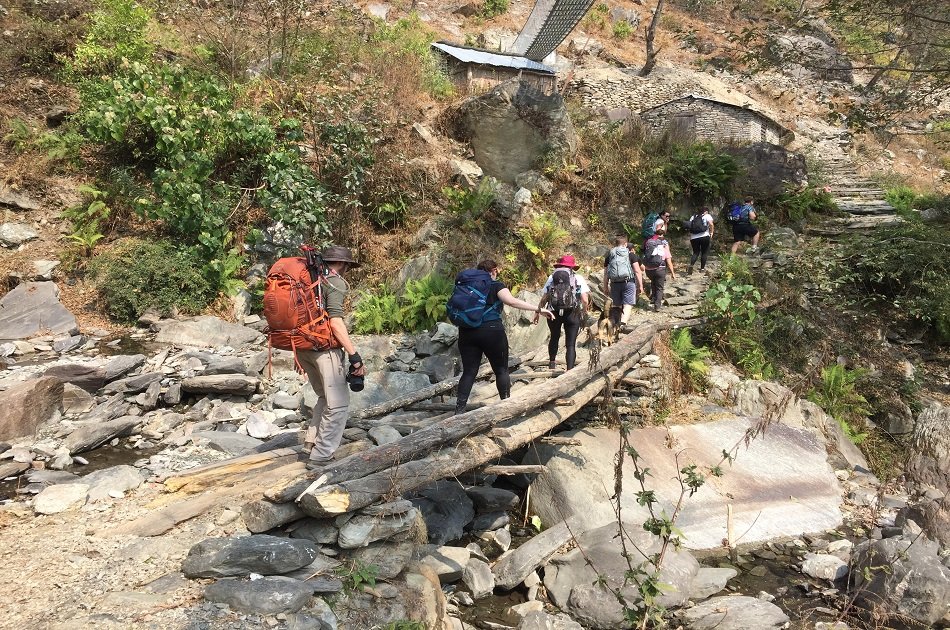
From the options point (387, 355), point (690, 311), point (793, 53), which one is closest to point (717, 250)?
point (690, 311)

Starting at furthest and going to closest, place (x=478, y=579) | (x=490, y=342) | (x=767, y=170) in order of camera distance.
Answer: (x=767, y=170) < (x=490, y=342) < (x=478, y=579)

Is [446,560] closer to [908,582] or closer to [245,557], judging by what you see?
[245,557]

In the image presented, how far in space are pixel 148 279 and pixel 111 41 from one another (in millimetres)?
7177

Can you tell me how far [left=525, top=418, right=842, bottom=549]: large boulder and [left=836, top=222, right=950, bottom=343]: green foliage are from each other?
5.89 meters

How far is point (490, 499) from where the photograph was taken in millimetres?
6758

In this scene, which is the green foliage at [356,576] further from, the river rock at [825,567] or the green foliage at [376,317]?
the green foliage at [376,317]

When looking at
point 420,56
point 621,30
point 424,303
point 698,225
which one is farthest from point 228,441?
point 621,30

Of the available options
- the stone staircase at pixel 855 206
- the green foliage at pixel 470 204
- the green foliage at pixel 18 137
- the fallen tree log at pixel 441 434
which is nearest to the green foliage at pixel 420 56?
the green foliage at pixel 470 204

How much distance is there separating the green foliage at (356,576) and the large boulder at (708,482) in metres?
3.02

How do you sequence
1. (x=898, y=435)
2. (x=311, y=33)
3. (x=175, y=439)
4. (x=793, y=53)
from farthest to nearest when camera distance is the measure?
(x=311, y=33) < (x=793, y=53) < (x=898, y=435) < (x=175, y=439)

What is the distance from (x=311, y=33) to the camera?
15.7 meters

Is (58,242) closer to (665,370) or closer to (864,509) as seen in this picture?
(665,370)

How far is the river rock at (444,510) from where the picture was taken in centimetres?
600

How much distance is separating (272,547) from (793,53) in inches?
504
